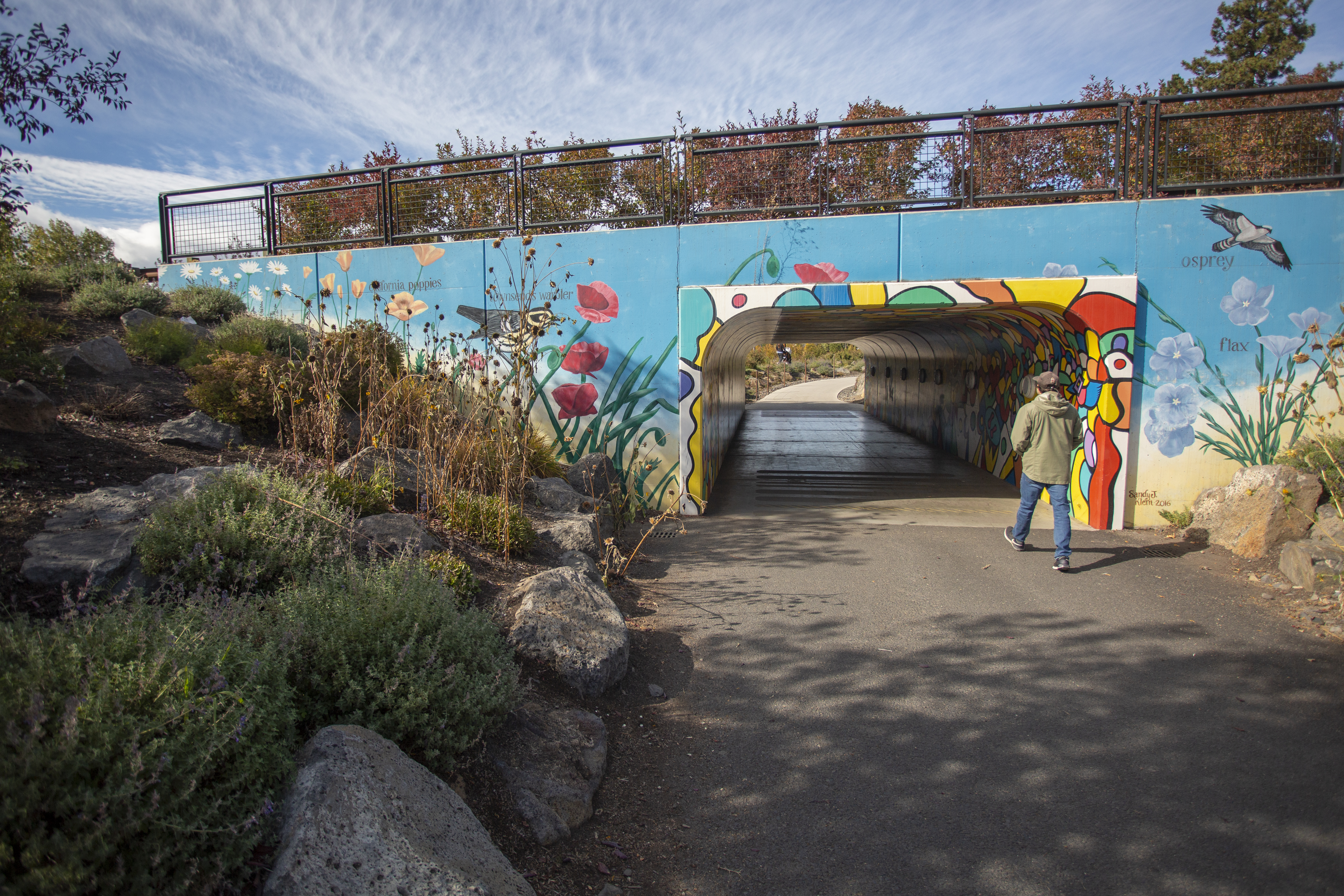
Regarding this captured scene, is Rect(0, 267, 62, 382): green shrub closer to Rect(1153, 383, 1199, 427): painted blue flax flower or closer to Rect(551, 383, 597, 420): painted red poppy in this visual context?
Rect(551, 383, 597, 420): painted red poppy

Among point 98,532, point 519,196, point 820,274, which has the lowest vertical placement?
point 98,532

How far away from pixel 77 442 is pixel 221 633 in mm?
4218

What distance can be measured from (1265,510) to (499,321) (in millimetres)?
9044

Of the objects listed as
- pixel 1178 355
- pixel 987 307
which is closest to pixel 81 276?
pixel 987 307

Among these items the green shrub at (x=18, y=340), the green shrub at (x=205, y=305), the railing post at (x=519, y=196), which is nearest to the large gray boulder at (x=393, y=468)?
the green shrub at (x=18, y=340)

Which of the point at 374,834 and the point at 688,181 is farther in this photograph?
the point at 688,181

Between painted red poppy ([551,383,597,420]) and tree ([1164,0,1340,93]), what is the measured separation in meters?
28.7

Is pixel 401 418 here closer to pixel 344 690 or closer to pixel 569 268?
pixel 569 268

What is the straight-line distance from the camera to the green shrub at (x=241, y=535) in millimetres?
3732

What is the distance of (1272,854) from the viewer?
295cm

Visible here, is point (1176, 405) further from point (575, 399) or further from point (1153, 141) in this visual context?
point (575, 399)

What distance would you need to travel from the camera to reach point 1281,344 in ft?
26.5

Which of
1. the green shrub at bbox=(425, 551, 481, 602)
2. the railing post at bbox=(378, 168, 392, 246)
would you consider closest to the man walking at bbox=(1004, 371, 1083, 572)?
the green shrub at bbox=(425, 551, 481, 602)

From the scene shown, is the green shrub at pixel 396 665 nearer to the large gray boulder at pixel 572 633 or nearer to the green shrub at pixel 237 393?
the large gray boulder at pixel 572 633
